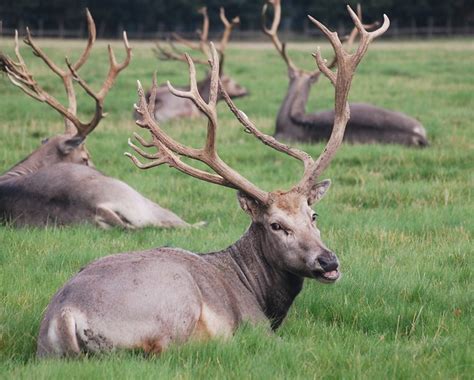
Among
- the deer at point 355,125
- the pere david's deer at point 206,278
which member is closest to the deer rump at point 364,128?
the deer at point 355,125

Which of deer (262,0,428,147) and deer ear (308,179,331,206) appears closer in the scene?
deer ear (308,179,331,206)

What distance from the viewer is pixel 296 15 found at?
66.9 metres

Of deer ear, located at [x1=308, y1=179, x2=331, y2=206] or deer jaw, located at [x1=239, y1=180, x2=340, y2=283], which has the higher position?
deer ear, located at [x1=308, y1=179, x2=331, y2=206]

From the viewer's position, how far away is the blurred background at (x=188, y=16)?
5722 cm

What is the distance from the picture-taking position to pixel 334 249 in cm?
785

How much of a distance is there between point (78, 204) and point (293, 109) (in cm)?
686

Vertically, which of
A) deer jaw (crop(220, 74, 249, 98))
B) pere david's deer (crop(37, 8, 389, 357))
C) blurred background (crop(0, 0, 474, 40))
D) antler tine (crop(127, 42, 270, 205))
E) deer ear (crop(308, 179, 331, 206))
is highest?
antler tine (crop(127, 42, 270, 205))

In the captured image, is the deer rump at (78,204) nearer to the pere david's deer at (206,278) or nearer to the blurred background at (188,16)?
the pere david's deer at (206,278)

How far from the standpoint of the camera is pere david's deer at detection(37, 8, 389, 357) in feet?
16.1

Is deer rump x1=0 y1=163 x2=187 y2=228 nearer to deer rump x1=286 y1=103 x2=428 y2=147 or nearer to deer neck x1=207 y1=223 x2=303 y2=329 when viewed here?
deer neck x1=207 y1=223 x2=303 y2=329

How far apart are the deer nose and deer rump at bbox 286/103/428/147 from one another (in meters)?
8.48

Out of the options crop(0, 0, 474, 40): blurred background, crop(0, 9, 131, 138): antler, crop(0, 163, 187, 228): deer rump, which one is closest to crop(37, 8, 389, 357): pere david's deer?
crop(0, 163, 187, 228): deer rump

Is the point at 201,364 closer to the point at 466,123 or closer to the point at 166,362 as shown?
the point at 166,362

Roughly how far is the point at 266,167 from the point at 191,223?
2579 mm
